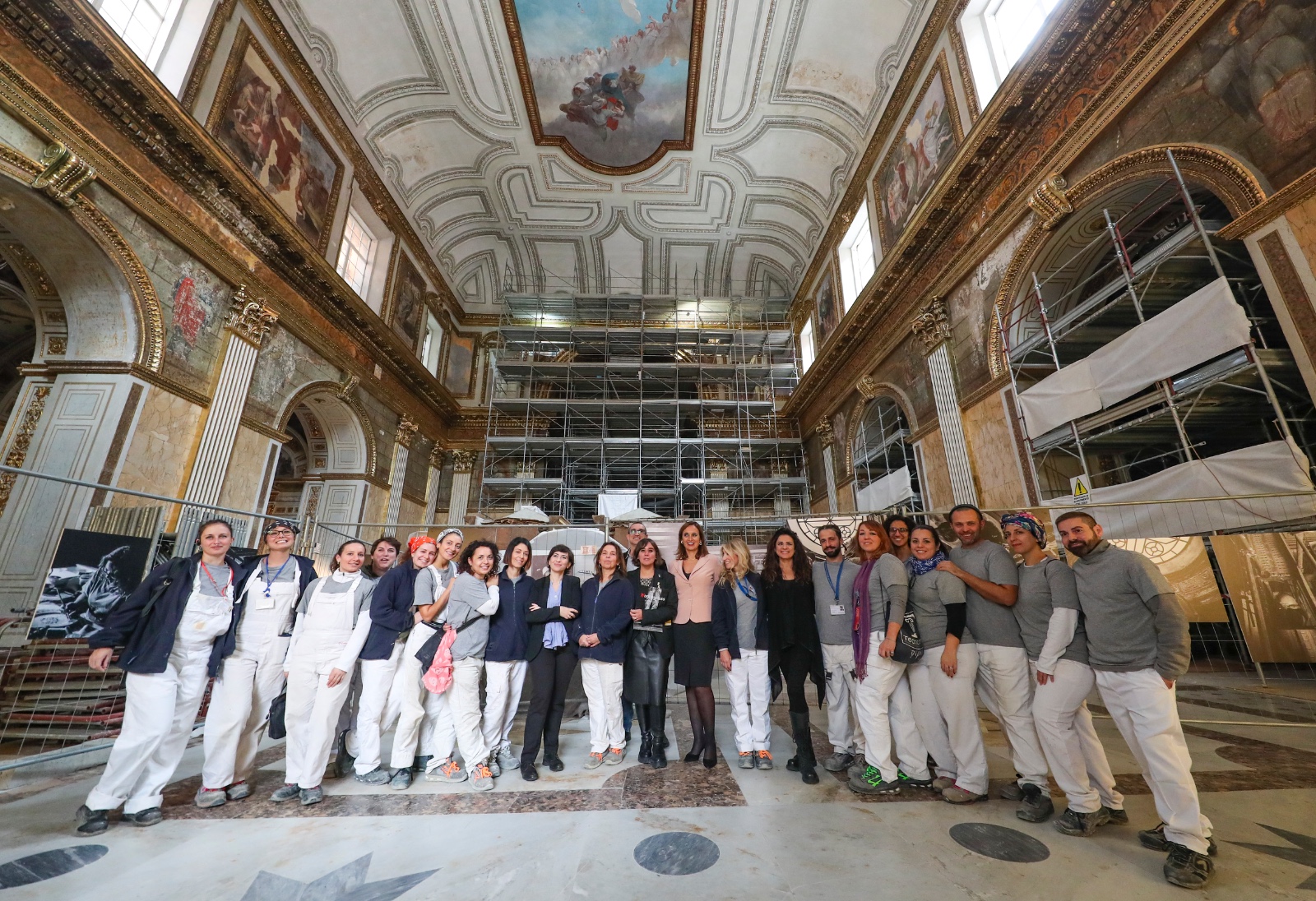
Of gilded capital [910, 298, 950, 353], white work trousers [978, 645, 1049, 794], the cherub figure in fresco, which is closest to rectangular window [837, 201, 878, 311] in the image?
gilded capital [910, 298, 950, 353]

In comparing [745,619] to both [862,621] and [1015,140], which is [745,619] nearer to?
A: [862,621]

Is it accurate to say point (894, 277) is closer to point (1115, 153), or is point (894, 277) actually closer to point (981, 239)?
point (981, 239)

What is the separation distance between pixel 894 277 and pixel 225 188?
1035cm

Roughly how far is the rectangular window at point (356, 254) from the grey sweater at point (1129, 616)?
12.5 m

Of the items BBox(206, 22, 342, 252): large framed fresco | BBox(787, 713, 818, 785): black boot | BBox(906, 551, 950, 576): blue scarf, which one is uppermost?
BBox(206, 22, 342, 252): large framed fresco

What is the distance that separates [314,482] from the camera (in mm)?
11359

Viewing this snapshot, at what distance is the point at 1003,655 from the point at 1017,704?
0.80 ft

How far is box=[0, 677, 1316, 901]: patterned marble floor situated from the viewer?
198 centimetres

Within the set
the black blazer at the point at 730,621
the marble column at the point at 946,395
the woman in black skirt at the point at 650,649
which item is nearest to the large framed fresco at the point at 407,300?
the marble column at the point at 946,395

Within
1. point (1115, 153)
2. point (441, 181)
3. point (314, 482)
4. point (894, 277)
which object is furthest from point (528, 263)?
point (1115, 153)

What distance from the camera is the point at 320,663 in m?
3.08

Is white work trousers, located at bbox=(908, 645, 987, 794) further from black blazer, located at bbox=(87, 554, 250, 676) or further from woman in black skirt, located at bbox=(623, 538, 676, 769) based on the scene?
black blazer, located at bbox=(87, 554, 250, 676)

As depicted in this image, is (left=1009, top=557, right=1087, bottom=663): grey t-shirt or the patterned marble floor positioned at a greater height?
(left=1009, top=557, right=1087, bottom=663): grey t-shirt

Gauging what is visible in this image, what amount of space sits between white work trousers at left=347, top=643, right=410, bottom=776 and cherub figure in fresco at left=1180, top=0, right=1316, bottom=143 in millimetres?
7279
